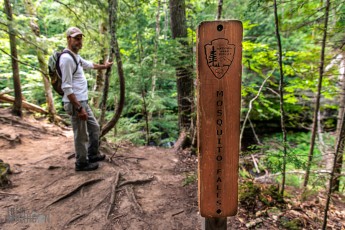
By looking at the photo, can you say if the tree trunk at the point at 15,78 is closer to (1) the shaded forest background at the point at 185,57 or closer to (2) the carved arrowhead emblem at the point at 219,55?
(1) the shaded forest background at the point at 185,57

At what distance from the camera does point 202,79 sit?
5.53 ft

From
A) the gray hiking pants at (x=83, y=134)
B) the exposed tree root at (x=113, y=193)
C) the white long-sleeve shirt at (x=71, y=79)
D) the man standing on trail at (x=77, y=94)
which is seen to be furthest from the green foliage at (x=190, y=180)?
the white long-sleeve shirt at (x=71, y=79)

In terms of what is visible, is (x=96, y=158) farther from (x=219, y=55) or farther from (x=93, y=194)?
(x=219, y=55)

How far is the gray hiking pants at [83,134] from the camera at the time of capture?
12.0 ft

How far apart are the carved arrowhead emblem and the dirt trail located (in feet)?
6.92

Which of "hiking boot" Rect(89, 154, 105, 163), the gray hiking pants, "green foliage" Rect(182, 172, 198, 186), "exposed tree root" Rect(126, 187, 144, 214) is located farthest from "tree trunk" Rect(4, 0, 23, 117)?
"green foliage" Rect(182, 172, 198, 186)

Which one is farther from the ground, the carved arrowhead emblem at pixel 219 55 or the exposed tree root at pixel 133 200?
the carved arrowhead emblem at pixel 219 55

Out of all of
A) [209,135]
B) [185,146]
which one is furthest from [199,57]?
[185,146]

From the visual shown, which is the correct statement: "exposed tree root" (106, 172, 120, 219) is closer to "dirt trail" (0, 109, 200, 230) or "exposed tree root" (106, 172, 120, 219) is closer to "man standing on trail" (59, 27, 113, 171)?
"dirt trail" (0, 109, 200, 230)

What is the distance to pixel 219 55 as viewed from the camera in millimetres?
1671

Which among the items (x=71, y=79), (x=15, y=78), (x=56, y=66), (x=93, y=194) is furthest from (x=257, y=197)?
(x=15, y=78)

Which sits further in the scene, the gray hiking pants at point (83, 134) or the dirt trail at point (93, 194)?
the gray hiking pants at point (83, 134)

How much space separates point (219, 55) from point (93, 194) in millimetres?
2788

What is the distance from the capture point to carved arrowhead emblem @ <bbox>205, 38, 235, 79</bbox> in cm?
166
